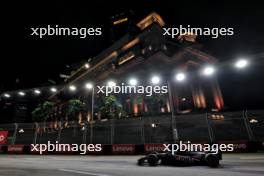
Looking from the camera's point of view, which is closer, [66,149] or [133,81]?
[66,149]

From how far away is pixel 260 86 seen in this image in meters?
46.7

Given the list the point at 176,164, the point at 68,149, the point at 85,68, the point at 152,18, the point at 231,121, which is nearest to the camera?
the point at 176,164

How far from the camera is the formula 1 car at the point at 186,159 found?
9.65m

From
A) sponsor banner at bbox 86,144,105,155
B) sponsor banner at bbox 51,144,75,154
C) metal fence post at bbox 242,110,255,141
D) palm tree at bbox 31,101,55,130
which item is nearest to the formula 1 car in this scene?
metal fence post at bbox 242,110,255,141

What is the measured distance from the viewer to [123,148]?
1866 centimetres

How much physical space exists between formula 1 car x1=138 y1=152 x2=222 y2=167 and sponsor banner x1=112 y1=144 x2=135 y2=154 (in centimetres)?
754

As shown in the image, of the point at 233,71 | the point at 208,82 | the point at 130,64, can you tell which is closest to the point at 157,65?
the point at 130,64

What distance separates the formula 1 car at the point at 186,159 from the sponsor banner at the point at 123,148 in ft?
24.7

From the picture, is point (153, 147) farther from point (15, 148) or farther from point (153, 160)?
point (15, 148)

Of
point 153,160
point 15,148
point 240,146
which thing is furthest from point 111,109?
point 153,160

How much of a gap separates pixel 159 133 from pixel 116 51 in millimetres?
50958

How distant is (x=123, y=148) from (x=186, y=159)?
9.41 metres

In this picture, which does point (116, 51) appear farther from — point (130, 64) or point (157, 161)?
point (157, 161)

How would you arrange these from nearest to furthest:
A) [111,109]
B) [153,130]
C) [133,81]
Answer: [153,130] → [111,109] → [133,81]
